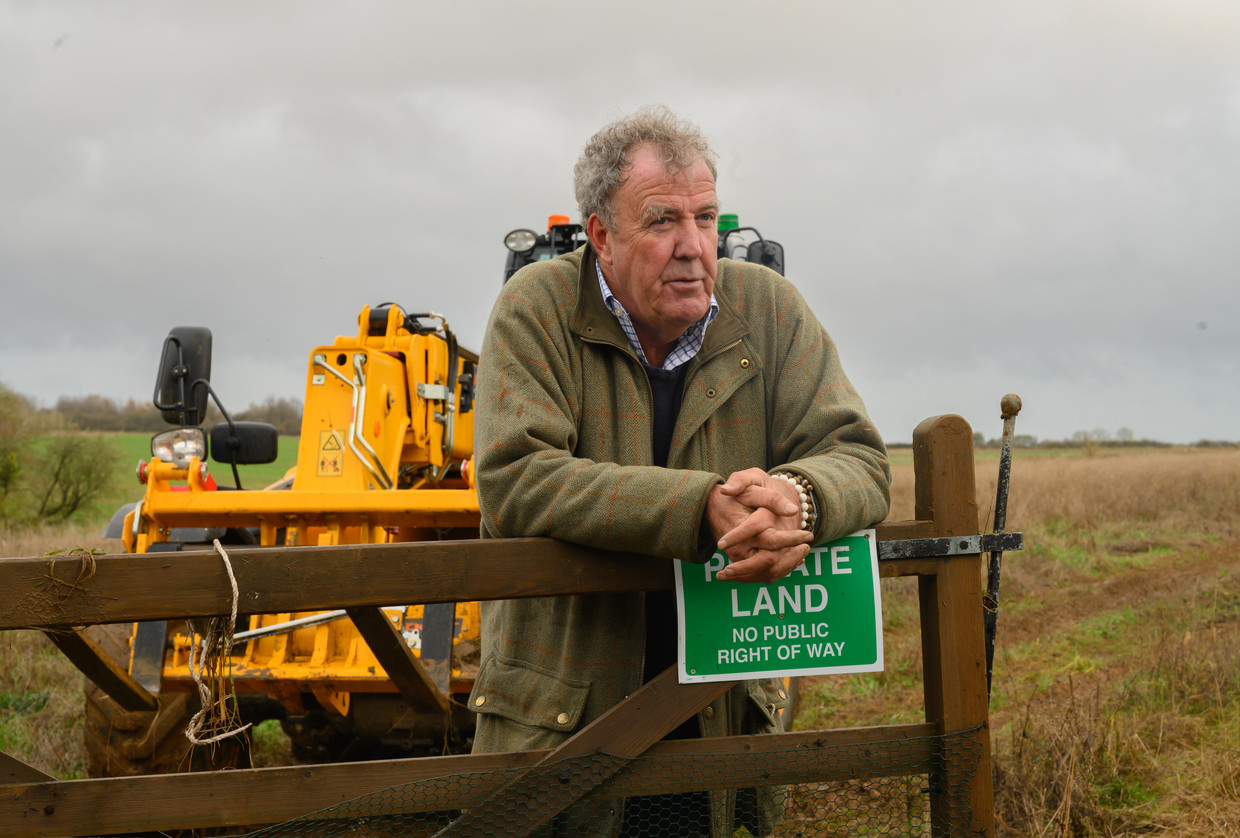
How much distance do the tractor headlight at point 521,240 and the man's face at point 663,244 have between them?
363cm

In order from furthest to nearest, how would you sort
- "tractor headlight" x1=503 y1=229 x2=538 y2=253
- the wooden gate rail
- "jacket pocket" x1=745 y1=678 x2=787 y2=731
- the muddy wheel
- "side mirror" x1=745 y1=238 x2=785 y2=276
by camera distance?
"tractor headlight" x1=503 y1=229 x2=538 y2=253 → "side mirror" x1=745 y1=238 x2=785 y2=276 → the muddy wheel → "jacket pocket" x1=745 y1=678 x2=787 y2=731 → the wooden gate rail

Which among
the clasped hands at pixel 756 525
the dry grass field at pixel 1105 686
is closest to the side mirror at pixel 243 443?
Answer: the clasped hands at pixel 756 525

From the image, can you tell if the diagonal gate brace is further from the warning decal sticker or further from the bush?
the bush

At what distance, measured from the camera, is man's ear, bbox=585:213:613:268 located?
216cm

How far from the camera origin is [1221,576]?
29.9ft

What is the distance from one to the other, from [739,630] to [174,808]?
1.13 metres

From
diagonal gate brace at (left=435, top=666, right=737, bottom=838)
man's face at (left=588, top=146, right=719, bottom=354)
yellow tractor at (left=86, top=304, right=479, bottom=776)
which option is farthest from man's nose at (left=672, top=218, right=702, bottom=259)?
yellow tractor at (left=86, top=304, right=479, bottom=776)

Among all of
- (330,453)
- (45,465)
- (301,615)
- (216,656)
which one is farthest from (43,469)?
(216,656)

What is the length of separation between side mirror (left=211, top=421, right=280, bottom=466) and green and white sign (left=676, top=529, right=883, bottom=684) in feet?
9.79

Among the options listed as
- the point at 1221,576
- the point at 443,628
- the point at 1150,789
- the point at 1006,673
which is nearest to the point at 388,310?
the point at 443,628

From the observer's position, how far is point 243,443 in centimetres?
433

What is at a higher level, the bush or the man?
the bush

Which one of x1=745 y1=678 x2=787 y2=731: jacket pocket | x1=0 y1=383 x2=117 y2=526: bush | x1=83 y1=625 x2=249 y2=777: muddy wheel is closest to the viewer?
x1=745 y1=678 x2=787 y2=731: jacket pocket

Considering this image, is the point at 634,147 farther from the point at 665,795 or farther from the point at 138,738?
the point at 138,738
